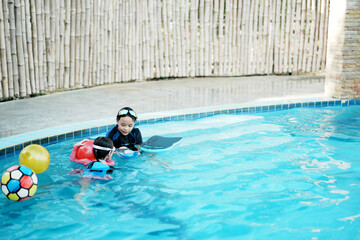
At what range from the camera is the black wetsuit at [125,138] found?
515 centimetres

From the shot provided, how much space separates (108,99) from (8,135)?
8.80 feet

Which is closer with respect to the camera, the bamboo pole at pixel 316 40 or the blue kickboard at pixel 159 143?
the blue kickboard at pixel 159 143

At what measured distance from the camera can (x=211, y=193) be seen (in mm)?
4387

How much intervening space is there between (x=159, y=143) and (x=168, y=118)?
3.79 ft

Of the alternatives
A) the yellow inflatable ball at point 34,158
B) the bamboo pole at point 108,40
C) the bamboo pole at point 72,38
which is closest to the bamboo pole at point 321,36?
the bamboo pole at point 108,40

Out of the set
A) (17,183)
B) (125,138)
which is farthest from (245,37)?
(17,183)

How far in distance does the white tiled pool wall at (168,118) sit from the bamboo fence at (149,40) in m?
2.37

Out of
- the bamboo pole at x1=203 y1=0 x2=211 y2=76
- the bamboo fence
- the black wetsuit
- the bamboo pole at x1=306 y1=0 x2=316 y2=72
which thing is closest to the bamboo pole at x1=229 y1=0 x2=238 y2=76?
Answer: the bamboo fence

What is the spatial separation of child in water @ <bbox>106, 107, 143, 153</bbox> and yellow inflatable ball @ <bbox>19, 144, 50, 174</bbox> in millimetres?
873

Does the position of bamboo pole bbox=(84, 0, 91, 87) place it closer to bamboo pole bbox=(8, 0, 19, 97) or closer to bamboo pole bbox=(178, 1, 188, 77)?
bamboo pole bbox=(8, 0, 19, 97)

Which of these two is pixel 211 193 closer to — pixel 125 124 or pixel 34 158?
pixel 125 124

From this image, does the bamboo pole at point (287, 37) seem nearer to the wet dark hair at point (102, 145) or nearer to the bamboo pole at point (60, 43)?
the bamboo pole at point (60, 43)

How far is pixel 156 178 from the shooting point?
15.6 ft

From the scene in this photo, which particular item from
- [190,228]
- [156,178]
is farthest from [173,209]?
[156,178]
